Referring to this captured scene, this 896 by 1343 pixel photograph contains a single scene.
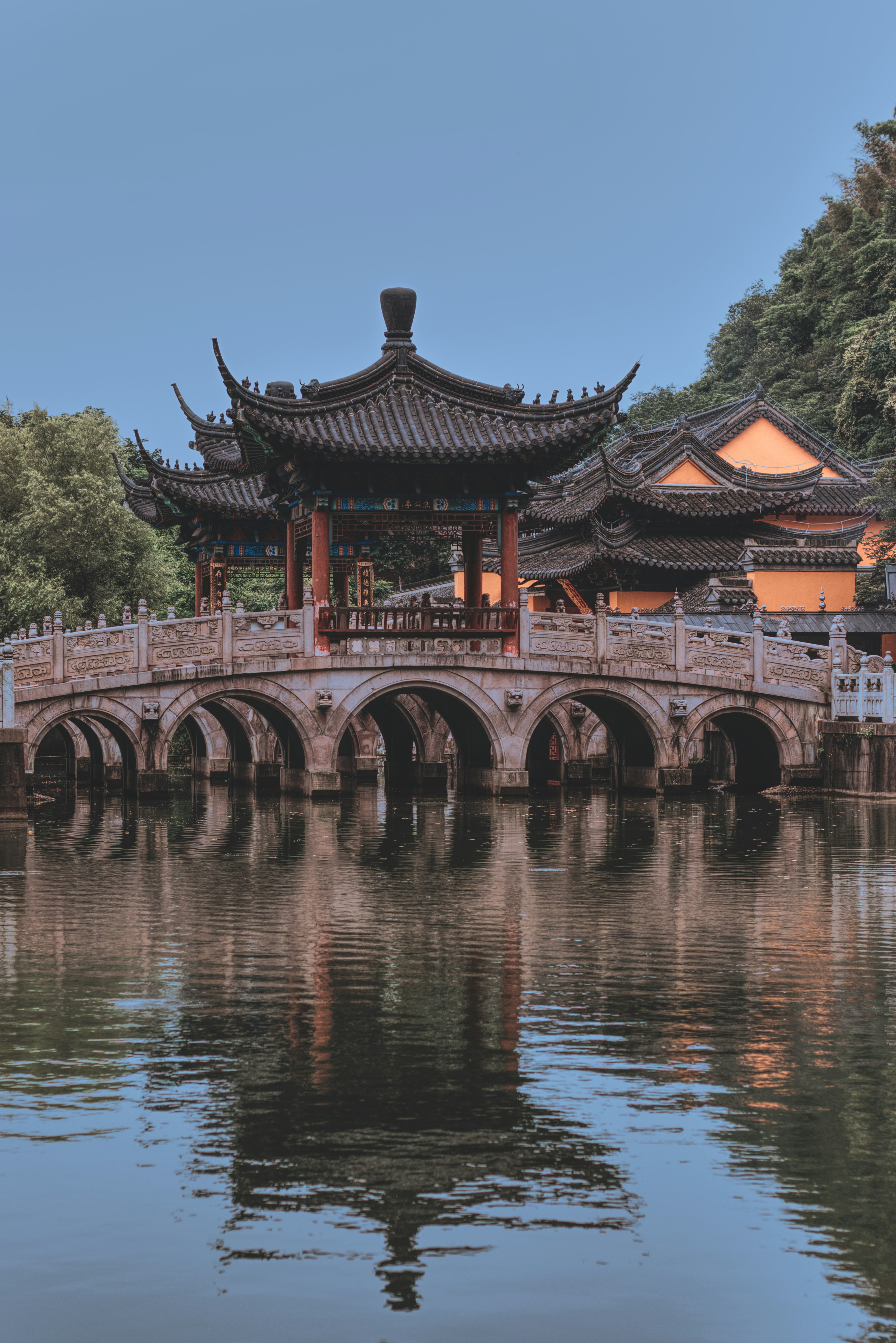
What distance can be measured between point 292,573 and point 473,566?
4.11m

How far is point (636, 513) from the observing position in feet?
126

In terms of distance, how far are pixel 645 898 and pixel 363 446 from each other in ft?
46.6

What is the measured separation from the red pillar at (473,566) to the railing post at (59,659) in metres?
8.23

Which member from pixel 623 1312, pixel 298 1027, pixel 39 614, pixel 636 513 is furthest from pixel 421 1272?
pixel 39 614

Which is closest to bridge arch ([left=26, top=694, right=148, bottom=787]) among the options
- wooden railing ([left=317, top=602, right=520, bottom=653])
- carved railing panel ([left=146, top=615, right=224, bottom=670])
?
carved railing panel ([left=146, top=615, right=224, bottom=670])

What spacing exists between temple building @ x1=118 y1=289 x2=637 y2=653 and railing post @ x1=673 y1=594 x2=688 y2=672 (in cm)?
314

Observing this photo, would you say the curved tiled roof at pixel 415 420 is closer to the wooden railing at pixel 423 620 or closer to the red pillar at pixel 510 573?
the red pillar at pixel 510 573

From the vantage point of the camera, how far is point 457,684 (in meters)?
28.5

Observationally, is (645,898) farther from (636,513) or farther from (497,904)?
(636,513)

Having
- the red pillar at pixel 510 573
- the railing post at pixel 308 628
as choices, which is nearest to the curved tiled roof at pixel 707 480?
the red pillar at pixel 510 573

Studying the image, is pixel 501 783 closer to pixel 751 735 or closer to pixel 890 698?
pixel 751 735

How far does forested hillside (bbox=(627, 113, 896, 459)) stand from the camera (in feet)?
157

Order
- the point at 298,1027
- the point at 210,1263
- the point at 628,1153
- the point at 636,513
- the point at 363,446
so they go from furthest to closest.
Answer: the point at 636,513
the point at 363,446
the point at 298,1027
the point at 628,1153
the point at 210,1263

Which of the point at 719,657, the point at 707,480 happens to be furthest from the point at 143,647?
the point at 707,480
